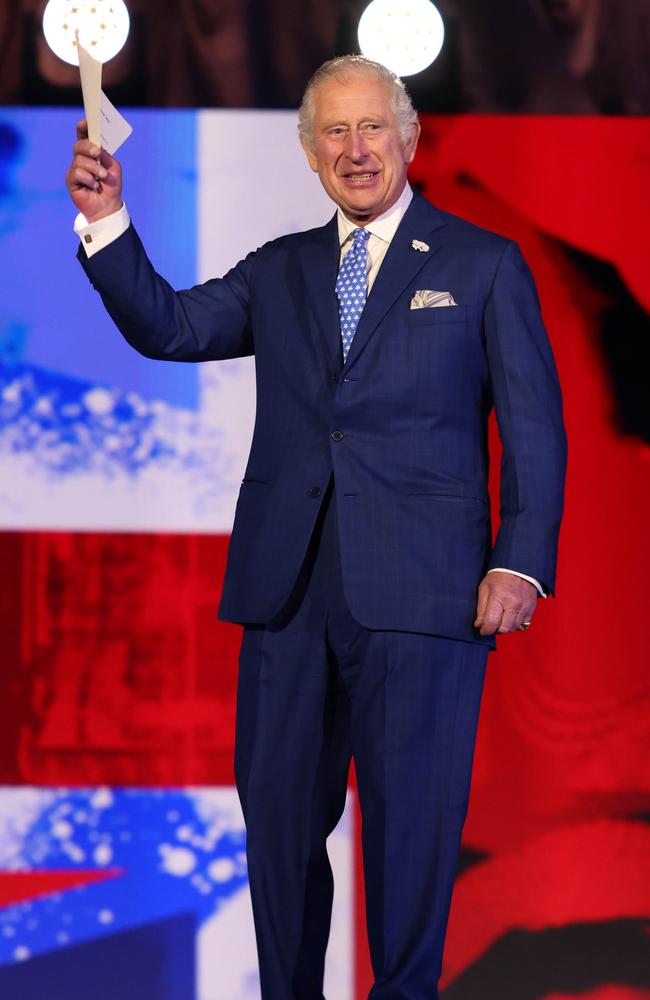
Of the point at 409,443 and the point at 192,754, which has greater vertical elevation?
the point at 409,443

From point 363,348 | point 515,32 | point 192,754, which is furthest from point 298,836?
point 515,32

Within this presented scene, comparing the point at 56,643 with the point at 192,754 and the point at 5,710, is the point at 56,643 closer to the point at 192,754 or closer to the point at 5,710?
the point at 5,710

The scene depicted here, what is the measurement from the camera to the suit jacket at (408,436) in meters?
1.81

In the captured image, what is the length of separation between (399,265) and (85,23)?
3.58ft

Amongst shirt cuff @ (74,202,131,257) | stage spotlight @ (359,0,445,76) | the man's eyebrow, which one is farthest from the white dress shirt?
stage spotlight @ (359,0,445,76)

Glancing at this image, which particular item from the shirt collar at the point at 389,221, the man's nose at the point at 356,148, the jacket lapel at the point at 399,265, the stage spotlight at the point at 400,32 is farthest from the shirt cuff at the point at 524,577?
the stage spotlight at the point at 400,32

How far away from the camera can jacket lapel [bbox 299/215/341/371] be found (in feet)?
6.18

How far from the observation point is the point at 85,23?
2.62 metres

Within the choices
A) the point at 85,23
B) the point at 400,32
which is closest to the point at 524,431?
the point at 400,32

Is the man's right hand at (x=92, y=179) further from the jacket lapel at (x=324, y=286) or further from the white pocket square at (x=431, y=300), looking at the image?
the white pocket square at (x=431, y=300)

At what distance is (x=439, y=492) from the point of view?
5.99 feet

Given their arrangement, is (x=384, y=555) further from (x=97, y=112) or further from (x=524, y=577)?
(x=97, y=112)

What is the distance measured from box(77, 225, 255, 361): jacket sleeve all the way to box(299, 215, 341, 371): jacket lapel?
0.39ft

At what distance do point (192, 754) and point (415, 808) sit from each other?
3.12 ft
